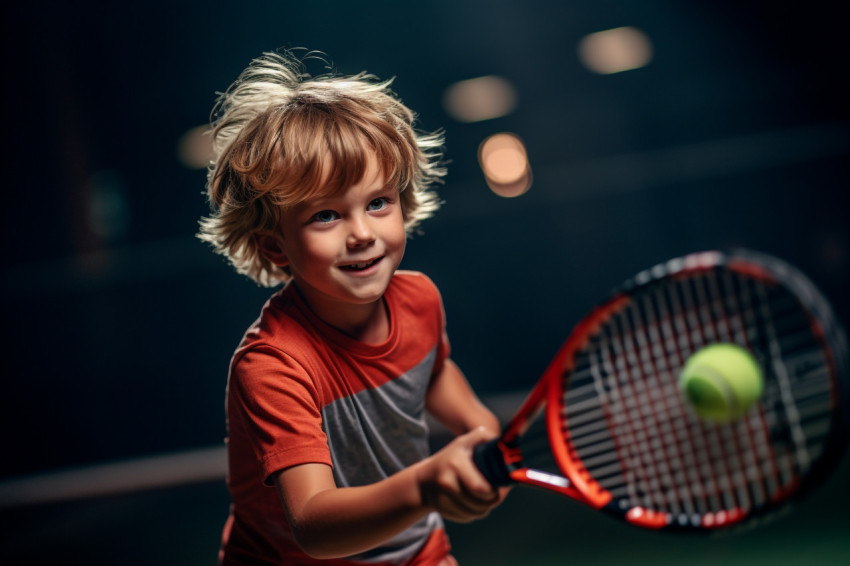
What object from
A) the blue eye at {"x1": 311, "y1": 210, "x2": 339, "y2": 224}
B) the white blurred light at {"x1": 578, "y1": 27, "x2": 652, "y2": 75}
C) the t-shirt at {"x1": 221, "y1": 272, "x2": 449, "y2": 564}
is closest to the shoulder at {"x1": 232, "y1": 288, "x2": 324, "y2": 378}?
the t-shirt at {"x1": 221, "y1": 272, "x2": 449, "y2": 564}

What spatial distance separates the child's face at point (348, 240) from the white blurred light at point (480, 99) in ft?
6.22

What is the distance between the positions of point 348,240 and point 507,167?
2.10 metres

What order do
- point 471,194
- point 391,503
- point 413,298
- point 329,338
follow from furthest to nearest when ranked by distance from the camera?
point 471,194 < point 413,298 < point 329,338 < point 391,503

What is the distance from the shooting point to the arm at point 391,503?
0.65 meters

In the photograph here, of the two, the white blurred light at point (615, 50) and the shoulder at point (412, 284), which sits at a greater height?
the white blurred light at point (615, 50)

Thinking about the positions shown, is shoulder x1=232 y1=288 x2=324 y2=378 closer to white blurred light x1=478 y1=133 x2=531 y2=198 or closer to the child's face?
the child's face

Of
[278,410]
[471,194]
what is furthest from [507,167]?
[278,410]

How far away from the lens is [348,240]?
0.70 m

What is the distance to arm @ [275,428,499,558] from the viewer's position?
2.12ft

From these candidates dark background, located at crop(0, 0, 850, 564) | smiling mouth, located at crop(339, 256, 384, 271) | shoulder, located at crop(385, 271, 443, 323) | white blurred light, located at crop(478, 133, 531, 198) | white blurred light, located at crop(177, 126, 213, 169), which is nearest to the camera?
smiling mouth, located at crop(339, 256, 384, 271)

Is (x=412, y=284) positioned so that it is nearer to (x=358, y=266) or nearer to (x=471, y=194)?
(x=358, y=266)

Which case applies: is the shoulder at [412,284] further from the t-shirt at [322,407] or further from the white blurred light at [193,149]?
the white blurred light at [193,149]

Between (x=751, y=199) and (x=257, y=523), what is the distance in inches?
87.0

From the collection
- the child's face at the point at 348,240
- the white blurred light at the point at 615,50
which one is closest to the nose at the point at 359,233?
the child's face at the point at 348,240
